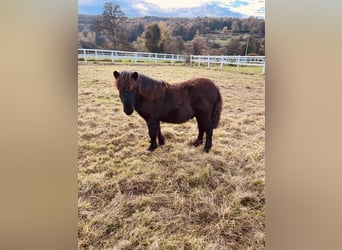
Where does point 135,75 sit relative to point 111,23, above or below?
below

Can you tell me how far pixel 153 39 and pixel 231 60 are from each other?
460mm

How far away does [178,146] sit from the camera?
63.7 inches

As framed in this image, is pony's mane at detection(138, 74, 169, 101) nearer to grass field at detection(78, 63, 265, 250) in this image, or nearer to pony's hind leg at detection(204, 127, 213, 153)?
grass field at detection(78, 63, 265, 250)

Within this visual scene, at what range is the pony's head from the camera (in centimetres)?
156

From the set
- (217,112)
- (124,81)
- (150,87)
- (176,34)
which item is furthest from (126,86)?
(217,112)

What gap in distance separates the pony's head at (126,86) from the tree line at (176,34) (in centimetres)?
14

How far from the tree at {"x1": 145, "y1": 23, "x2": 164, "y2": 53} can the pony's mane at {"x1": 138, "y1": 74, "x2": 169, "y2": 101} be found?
0.53 feet

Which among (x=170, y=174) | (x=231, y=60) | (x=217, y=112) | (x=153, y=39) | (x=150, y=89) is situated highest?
(x=153, y=39)

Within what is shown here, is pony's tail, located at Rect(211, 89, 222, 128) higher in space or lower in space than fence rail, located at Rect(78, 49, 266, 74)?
lower

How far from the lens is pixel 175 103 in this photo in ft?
5.37

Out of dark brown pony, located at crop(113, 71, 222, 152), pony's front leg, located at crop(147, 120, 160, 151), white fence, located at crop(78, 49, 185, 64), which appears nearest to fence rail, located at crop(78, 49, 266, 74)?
white fence, located at crop(78, 49, 185, 64)

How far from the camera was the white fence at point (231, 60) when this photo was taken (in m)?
1.56

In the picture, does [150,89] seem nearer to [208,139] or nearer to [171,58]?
[171,58]
